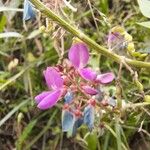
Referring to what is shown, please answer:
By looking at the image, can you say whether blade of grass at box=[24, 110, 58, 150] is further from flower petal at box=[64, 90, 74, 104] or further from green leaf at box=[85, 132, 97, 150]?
flower petal at box=[64, 90, 74, 104]

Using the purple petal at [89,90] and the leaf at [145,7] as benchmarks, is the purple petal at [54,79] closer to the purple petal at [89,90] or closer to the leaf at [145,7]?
the purple petal at [89,90]

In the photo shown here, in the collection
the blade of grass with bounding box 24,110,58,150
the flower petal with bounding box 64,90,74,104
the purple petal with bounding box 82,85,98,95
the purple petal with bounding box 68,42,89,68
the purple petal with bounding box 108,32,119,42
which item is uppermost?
the purple petal with bounding box 68,42,89,68

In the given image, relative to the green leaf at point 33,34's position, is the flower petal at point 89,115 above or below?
above

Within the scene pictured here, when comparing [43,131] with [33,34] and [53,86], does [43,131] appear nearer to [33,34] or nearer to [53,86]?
[33,34]

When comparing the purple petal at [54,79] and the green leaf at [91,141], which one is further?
the green leaf at [91,141]

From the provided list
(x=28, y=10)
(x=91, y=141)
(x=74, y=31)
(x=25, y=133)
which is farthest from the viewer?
(x=25, y=133)

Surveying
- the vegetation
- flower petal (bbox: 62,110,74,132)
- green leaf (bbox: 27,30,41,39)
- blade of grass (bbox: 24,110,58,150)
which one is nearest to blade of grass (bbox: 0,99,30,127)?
the vegetation

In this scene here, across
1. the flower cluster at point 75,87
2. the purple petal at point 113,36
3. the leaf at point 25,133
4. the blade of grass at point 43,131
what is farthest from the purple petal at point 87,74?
the blade of grass at point 43,131

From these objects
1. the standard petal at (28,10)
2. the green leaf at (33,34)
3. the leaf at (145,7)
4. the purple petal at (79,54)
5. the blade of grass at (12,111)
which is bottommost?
the blade of grass at (12,111)

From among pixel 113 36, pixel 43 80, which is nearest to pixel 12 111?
pixel 43 80
